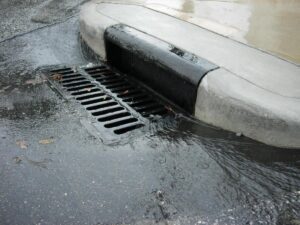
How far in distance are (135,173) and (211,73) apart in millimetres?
1190

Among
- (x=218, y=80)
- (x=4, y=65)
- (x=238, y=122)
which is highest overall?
(x=218, y=80)

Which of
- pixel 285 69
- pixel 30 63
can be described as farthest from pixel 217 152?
pixel 30 63

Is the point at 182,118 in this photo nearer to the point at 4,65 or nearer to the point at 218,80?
the point at 218,80

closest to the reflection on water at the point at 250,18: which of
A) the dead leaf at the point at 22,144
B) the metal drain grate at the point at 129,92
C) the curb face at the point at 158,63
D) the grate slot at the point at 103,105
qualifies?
the curb face at the point at 158,63

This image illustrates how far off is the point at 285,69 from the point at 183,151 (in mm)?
1295

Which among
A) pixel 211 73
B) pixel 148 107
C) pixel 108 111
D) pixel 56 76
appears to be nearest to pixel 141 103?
pixel 148 107

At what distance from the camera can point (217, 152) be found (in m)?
3.14

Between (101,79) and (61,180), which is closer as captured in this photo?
(61,180)

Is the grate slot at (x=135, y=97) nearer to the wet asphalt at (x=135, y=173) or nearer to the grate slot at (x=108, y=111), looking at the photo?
the grate slot at (x=108, y=111)

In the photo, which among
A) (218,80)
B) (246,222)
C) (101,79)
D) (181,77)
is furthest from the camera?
(101,79)

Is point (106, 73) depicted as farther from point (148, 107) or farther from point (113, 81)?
point (148, 107)

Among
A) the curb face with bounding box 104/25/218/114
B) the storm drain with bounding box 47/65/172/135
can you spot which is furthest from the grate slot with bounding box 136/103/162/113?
the curb face with bounding box 104/25/218/114

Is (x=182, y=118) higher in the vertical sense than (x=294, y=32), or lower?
lower

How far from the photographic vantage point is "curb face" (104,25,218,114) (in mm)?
3584
